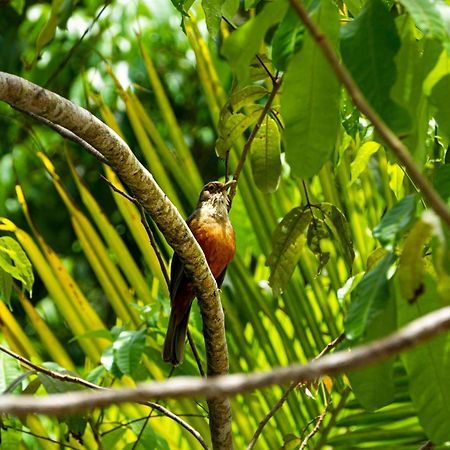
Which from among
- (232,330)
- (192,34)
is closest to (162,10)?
(192,34)

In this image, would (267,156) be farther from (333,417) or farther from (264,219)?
(333,417)

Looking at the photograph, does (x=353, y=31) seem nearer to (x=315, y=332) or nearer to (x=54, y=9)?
(x=54, y=9)

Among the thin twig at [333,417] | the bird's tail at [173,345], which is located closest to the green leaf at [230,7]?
the bird's tail at [173,345]

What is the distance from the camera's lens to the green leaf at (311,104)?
1567 millimetres

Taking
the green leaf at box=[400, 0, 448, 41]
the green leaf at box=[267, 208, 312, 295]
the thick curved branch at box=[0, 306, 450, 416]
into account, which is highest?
the green leaf at box=[267, 208, 312, 295]

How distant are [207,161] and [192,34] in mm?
2358

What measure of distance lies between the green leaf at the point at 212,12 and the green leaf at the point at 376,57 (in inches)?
Answer: 26.2

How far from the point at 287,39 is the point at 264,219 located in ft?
7.01

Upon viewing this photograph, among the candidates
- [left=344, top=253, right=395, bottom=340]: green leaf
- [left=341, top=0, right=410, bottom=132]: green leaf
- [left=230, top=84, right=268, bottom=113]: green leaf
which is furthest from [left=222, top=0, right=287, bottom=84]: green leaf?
[left=230, top=84, right=268, bottom=113]: green leaf

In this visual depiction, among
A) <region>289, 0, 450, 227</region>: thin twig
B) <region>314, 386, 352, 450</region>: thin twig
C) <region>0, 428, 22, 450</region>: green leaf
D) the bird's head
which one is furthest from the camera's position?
the bird's head

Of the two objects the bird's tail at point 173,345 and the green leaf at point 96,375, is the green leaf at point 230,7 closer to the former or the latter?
the bird's tail at point 173,345

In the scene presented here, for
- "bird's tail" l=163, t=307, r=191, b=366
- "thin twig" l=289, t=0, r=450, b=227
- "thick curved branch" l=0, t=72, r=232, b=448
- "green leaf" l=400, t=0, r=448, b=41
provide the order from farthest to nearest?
"bird's tail" l=163, t=307, r=191, b=366 < "thick curved branch" l=0, t=72, r=232, b=448 < "green leaf" l=400, t=0, r=448, b=41 < "thin twig" l=289, t=0, r=450, b=227

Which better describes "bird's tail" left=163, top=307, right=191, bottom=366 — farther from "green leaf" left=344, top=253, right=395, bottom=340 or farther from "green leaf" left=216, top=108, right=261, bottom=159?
"green leaf" left=344, top=253, right=395, bottom=340

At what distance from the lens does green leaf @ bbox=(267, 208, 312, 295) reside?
2.69 metres
